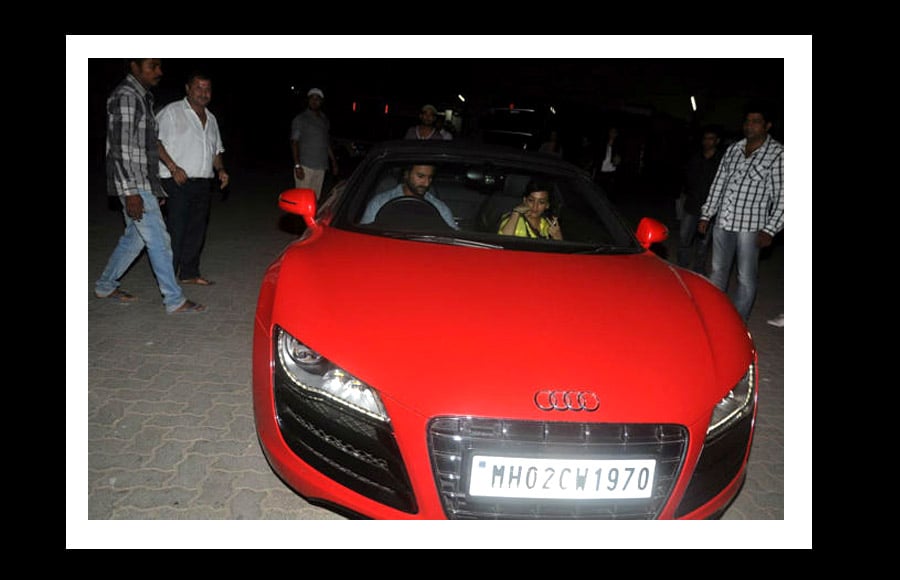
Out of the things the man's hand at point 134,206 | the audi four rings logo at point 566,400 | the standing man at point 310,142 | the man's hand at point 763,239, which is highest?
the standing man at point 310,142

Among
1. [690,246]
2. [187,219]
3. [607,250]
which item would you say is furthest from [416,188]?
[690,246]

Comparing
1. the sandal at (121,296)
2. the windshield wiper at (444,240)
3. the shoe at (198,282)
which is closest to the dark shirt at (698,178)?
the windshield wiper at (444,240)

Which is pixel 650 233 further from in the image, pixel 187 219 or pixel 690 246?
pixel 690 246

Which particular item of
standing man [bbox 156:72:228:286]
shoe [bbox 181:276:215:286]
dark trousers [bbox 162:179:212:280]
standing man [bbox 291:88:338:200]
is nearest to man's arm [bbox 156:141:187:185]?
standing man [bbox 156:72:228:286]

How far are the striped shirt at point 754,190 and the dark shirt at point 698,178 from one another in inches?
54.8

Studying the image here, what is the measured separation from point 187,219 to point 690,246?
518 centimetres

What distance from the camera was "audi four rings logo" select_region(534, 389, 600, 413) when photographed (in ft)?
6.53

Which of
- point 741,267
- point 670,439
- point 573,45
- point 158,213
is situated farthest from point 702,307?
point 158,213

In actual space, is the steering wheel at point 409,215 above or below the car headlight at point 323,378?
above

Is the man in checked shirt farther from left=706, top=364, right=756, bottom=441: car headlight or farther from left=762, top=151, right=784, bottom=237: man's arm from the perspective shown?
left=706, top=364, right=756, bottom=441: car headlight

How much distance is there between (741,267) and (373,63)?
20.5m

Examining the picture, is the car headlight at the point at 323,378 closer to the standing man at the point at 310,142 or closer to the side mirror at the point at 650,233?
the side mirror at the point at 650,233

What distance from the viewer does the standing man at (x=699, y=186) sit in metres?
6.62

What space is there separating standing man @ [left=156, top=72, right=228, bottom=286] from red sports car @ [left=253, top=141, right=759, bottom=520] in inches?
114
